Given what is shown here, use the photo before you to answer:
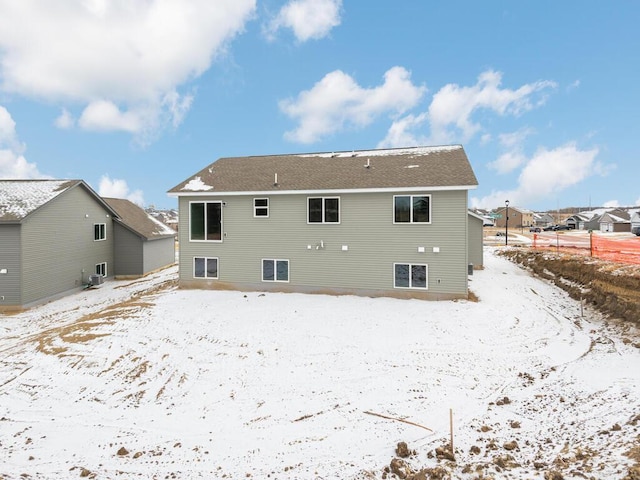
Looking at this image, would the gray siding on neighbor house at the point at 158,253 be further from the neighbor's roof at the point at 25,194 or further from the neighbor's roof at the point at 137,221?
the neighbor's roof at the point at 25,194

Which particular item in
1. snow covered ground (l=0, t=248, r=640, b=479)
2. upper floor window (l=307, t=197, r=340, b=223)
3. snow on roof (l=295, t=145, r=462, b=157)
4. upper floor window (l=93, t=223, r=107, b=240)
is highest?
snow on roof (l=295, t=145, r=462, b=157)

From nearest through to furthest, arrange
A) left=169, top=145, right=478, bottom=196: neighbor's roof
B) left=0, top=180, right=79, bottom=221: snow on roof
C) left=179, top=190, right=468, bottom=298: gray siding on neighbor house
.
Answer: left=179, top=190, right=468, bottom=298: gray siding on neighbor house < left=169, top=145, right=478, bottom=196: neighbor's roof < left=0, top=180, right=79, bottom=221: snow on roof

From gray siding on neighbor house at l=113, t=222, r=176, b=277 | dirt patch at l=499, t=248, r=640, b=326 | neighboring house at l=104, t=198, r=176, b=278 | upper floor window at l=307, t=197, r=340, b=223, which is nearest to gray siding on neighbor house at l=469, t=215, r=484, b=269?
dirt patch at l=499, t=248, r=640, b=326

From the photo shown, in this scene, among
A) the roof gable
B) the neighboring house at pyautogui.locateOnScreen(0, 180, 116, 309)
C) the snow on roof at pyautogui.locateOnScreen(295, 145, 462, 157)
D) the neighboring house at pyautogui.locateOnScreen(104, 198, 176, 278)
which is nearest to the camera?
the neighboring house at pyautogui.locateOnScreen(0, 180, 116, 309)

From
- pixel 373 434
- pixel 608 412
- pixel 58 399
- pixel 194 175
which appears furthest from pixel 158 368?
pixel 194 175

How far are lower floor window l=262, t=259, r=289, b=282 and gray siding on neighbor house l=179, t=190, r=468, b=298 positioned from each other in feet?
0.83

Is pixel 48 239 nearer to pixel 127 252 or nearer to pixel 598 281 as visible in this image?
pixel 127 252

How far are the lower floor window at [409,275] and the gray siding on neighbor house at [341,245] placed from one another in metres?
0.23

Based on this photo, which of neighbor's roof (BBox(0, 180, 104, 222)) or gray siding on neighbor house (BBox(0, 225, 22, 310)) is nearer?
gray siding on neighbor house (BBox(0, 225, 22, 310))

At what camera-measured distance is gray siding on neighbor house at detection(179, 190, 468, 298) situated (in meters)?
14.7

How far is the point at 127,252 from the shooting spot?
25141mm

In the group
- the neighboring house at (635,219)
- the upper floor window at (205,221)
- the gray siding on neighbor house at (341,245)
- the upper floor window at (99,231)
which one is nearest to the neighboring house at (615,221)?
the neighboring house at (635,219)

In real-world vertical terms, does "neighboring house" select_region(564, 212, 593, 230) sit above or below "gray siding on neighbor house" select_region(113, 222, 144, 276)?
above

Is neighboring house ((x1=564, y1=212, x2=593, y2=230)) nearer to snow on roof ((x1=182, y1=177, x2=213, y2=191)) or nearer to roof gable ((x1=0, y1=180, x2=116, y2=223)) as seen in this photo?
snow on roof ((x1=182, y1=177, x2=213, y2=191))
